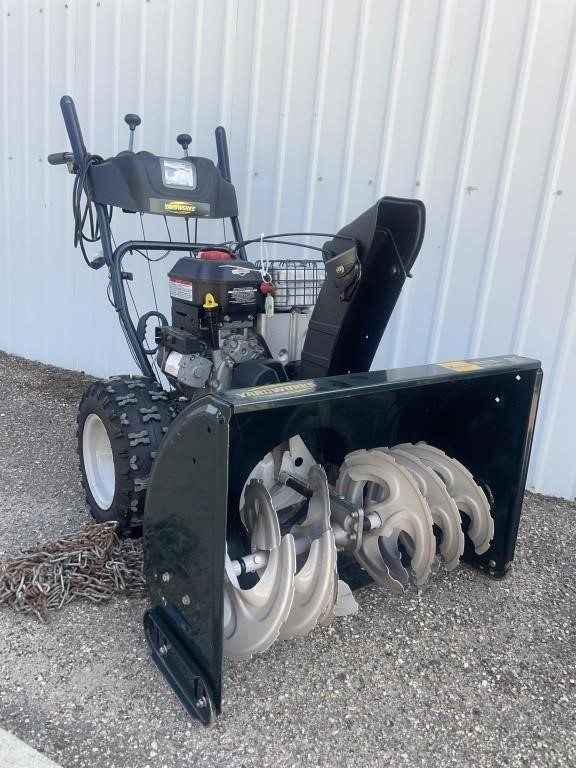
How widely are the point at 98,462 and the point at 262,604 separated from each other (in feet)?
4.35

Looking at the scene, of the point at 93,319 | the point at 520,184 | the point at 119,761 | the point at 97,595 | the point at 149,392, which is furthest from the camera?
the point at 93,319

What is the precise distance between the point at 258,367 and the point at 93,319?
10.3 feet

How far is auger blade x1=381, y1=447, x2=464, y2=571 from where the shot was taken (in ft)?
7.41

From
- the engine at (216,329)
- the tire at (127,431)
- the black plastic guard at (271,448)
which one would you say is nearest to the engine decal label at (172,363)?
the engine at (216,329)

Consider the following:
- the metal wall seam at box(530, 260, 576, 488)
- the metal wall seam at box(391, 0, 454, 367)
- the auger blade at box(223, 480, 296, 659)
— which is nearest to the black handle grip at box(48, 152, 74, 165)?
the metal wall seam at box(391, 0, 454, 367)

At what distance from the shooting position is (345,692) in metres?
1.95

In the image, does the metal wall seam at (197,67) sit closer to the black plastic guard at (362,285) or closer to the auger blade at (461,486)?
the black plastic guard at (362,285)

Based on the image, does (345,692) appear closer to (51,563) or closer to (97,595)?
(97,595)

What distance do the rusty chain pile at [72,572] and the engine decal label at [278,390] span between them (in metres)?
1.08

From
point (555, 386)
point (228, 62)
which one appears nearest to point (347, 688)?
point (555, 386)

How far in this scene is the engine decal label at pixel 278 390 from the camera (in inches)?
64.5

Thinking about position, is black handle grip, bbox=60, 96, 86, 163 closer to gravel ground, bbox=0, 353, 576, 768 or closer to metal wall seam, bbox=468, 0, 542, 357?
gravel ground, bbox=0, 353, 576, 768

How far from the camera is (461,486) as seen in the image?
2.41 m

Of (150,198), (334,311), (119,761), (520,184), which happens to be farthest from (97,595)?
(520,184)
